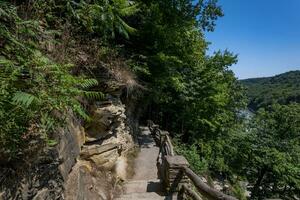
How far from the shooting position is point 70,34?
6.55m

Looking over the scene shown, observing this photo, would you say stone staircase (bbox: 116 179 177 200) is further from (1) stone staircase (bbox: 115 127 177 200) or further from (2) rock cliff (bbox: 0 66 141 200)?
(2) rock cliff (bbox: 0 66 141 200)

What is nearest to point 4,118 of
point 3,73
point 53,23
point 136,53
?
point 3,73

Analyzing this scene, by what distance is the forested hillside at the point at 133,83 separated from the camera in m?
3.36

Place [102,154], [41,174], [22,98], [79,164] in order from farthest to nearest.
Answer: [102,154]
[79,164]
[41,174]
[22,98]

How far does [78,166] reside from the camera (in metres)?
5.56

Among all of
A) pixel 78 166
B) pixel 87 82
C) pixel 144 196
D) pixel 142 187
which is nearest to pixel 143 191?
pixel 142 187

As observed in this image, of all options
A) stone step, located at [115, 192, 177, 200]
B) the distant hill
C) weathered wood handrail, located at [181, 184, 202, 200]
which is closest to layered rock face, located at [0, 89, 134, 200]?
stone step, located at [115, 192, 177, 200]

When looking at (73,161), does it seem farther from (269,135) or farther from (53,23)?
(269,135)

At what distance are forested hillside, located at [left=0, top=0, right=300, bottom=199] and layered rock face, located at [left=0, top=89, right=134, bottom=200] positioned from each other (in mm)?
110

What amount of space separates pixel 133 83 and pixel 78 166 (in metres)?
4.33

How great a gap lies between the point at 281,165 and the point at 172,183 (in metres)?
14.4

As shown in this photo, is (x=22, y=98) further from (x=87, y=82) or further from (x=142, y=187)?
(x=142, y=187)

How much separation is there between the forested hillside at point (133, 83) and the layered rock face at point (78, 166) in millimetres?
110

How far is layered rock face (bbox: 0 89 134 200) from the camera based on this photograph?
10.8 feet
